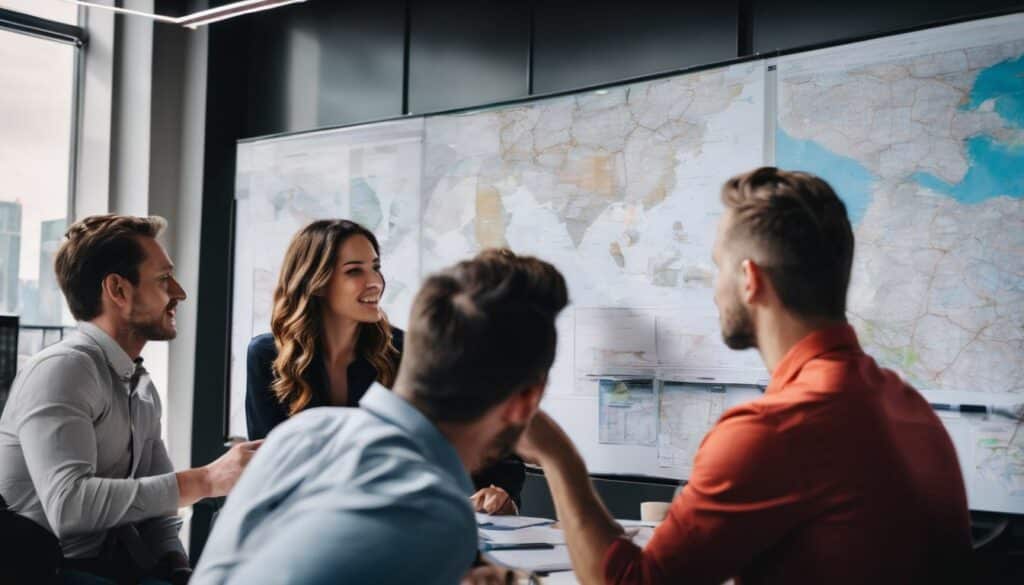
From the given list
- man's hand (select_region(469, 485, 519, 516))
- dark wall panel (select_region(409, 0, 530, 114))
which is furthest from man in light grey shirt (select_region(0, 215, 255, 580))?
dark wall panel (select_region(409, 0, 530, 114))

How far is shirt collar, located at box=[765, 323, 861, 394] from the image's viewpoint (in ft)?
4.97

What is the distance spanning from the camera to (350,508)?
3.18ft

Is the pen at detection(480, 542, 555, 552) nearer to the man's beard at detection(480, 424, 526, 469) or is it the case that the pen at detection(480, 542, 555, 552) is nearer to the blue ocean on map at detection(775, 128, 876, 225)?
the man's beard at detection(480, 424, 526, 469)

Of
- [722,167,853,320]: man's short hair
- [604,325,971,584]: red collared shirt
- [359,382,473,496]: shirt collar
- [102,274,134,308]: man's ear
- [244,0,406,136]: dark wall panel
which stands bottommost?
[604,325,971,584]: red collared shirt

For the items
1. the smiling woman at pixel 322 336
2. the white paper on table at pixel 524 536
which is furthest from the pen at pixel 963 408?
the smiling woman at pixel 322 336

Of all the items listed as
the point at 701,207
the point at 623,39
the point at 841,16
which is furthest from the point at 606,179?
the point at 841,16

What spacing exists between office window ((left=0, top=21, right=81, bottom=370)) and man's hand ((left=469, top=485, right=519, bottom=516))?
3517mm

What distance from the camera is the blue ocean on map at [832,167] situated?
9.66 feet

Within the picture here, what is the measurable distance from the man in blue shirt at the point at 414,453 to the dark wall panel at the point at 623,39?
246 cm

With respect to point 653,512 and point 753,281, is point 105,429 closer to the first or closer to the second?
point 653,512

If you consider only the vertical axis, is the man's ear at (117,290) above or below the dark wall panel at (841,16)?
below

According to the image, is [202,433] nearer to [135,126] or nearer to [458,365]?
[135,126]

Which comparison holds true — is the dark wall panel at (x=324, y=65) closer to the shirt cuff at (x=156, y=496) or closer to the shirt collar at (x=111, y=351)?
the shirt collar at (x=111, y=351)

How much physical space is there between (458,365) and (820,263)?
2.30 feet
